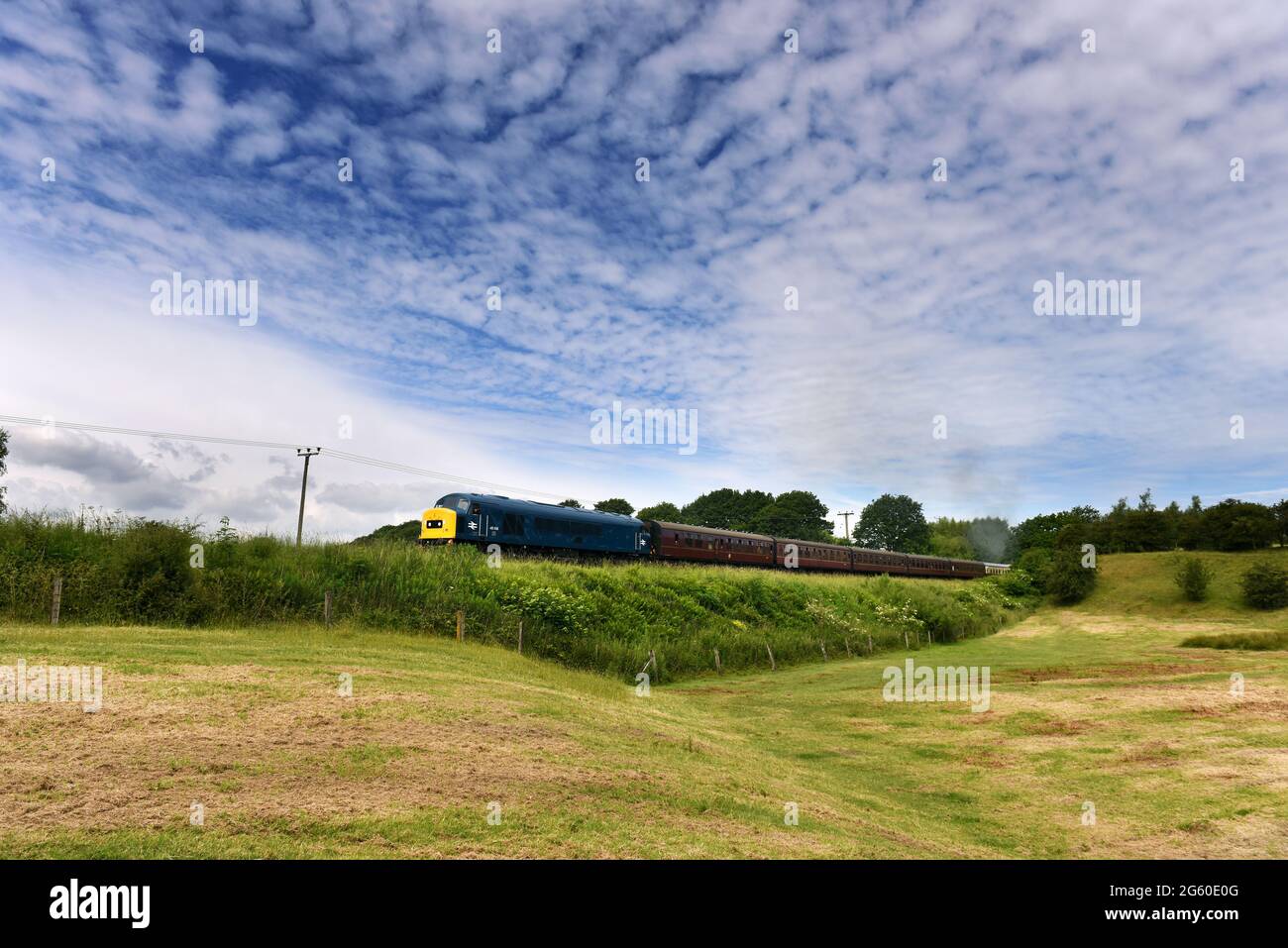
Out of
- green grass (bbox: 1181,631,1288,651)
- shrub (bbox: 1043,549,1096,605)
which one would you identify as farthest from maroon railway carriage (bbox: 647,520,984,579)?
green grass (bbox: 1181,631,1288,651)

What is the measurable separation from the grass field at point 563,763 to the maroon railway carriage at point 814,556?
35828 mm

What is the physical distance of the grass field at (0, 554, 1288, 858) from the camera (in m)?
7.35

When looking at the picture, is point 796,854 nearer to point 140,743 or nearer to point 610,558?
point 140,743

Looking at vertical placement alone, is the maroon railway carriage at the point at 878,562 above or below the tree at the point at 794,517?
below

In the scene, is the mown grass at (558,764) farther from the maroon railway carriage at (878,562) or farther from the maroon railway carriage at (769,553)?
the maroon railway carriage at (878,562)

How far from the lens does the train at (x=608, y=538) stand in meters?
36.3

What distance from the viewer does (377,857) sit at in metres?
6.45

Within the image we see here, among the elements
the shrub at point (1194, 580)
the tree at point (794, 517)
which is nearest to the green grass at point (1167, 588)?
the shrub at point (1194, 580)

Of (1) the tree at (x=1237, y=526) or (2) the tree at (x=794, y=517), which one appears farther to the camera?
(2) the tree at (x=794, y=517)

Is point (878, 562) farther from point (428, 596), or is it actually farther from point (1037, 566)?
point (428, 596)

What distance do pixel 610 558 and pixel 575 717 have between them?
30.2m

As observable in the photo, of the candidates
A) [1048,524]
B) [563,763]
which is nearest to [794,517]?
[1048,524]

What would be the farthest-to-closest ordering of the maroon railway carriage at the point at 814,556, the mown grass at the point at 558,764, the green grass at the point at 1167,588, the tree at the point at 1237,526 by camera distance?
the tree at the point at 1237,526
the maroon railway carriage at the point at 814,556
the green grass at the point at 1167,588
the mown grass at the point at 558,764
